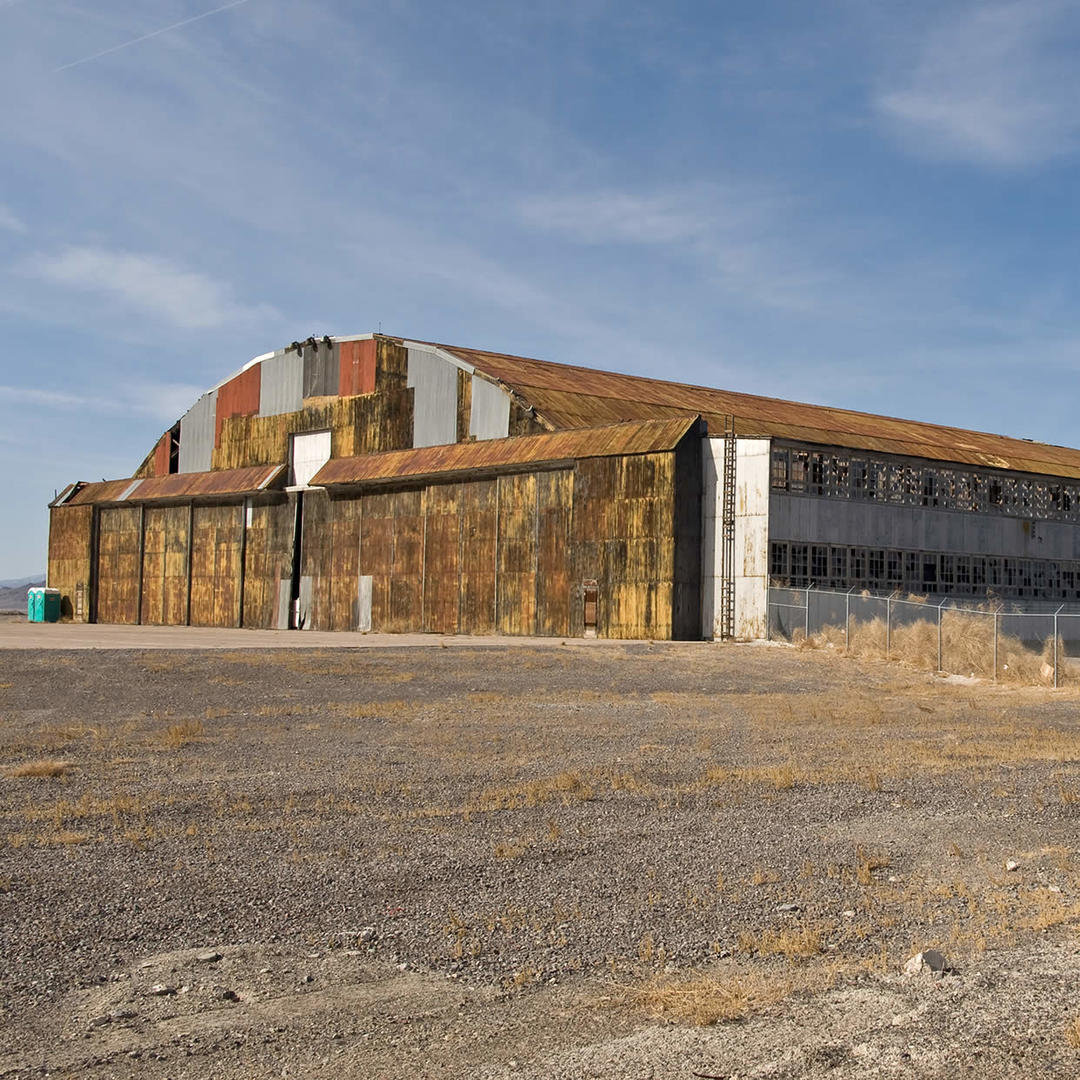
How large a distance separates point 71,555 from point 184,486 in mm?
8840

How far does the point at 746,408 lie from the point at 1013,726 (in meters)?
35.1

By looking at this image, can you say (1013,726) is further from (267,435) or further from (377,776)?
(267,435)

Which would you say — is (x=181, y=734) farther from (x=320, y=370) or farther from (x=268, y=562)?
(x=320, y=370)

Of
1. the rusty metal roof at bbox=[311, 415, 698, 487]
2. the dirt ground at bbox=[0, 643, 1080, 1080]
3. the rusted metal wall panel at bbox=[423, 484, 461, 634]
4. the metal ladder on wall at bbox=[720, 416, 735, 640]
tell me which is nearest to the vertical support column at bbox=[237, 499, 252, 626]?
the rusty metal roof at bbox=[311, 415, 698, 487]

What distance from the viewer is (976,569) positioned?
43031 mm

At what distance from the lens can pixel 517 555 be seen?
41.0 m

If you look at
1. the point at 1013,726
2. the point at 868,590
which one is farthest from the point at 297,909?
the point at 868,590

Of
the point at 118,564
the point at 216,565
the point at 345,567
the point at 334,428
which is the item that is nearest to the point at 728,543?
the point at 345,567

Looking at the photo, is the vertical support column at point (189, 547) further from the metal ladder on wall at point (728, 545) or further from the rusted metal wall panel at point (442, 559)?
the metal ladder on wall at point (728, 545)

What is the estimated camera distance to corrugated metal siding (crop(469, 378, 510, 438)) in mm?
43094

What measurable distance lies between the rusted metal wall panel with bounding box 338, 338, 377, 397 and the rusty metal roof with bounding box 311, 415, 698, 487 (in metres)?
2.86

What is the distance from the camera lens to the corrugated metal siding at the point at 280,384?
168 feet

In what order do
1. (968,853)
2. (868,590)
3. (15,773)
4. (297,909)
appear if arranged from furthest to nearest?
1. (868,590)
2. (15,773)
3. (968,853)
4. (297,909)

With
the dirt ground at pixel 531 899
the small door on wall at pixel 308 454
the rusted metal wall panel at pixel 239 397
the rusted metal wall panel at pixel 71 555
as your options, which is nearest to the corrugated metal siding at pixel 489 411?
the small door on wall at pixel 308 454
